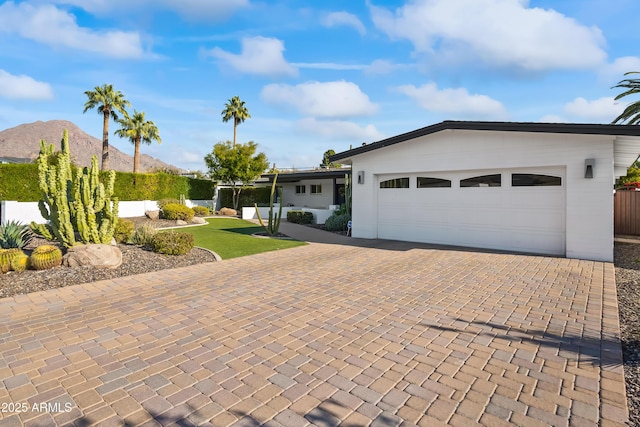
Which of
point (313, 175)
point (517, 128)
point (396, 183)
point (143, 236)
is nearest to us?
point (517, 128)

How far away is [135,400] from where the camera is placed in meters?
3.06

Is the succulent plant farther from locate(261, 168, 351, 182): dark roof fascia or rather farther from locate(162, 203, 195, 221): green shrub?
locate(261, 168, 351, 182): dark roof fascia

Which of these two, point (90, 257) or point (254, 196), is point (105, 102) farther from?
point (90, 257)

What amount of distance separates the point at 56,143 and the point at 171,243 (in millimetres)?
163930

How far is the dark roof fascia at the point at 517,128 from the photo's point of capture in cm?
906

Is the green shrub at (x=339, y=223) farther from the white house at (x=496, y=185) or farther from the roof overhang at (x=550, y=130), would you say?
the roof overhang at (x=550, y=130)

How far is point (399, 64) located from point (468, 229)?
785 cm

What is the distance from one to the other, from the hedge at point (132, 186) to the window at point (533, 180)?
2039 centimetres

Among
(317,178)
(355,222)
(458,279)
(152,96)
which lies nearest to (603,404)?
(458,279)

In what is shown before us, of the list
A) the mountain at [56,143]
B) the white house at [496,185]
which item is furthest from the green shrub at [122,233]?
the mountain at [56,143]

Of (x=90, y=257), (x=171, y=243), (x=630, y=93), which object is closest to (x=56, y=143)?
(x=171, y=243)

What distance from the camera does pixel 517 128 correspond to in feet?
34.9

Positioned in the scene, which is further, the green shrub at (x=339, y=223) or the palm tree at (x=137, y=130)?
the palm tree at (x=137, y=130)

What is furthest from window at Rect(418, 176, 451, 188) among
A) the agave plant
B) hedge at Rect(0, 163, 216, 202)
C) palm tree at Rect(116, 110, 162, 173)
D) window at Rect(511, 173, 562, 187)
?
palm tree at Rect(116, 110, 162, 173)
